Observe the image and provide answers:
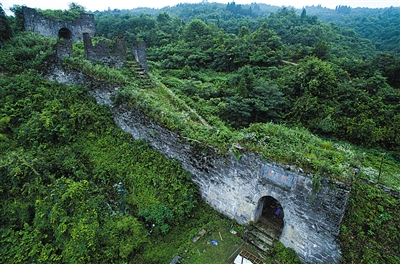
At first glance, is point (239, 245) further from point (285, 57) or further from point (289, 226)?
point (285, 57)

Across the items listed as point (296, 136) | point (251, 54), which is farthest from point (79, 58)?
point (251, 54)

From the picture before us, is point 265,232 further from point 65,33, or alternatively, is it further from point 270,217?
point 65,33

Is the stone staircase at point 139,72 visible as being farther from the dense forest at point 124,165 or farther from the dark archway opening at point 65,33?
the dark archway opening at point 65,33

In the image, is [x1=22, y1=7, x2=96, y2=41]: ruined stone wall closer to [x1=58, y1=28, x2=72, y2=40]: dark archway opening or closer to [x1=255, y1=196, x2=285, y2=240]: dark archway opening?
[x1=58, y1=28, x2=72, y2=40]: dark archway opening

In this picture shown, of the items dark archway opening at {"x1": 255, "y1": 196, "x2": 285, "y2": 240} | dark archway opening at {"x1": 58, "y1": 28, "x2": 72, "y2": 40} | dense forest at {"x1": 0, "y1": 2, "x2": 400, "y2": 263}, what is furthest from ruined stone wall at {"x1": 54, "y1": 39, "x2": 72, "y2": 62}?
dark archway opening at {"x1": 255, "y1": 196, "x2": 285, "y2": 240}

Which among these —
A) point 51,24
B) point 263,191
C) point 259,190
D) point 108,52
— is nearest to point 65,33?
point 51,24
